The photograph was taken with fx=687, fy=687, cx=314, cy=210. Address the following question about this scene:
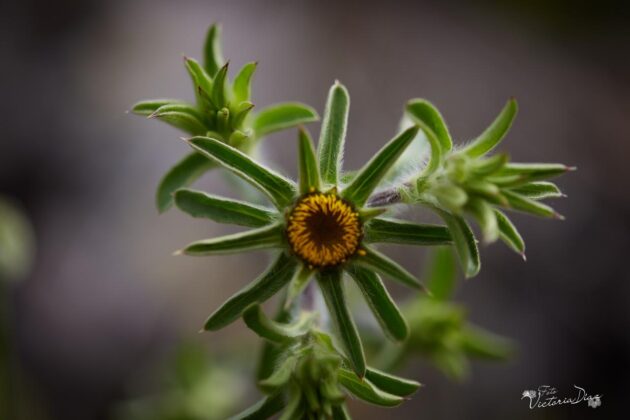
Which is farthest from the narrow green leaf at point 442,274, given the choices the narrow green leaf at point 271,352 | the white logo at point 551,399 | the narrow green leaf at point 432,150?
the narrow green leaf at point 432,150

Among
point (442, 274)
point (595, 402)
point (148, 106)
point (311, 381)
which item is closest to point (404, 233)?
point (311, 381)

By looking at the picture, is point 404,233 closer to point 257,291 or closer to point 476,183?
point 476,183

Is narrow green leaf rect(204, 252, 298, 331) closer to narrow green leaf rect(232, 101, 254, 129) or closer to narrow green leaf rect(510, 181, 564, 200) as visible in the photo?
narrow green leaf rect(232, 101, 254, 129)

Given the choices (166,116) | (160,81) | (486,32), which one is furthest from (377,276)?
(486,32)

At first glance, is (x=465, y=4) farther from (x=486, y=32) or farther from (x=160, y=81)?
(x=160, y=81)

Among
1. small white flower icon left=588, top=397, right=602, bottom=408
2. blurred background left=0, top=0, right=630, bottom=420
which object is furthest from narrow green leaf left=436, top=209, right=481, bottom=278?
blurred background left=0, top=0, right=630, bottom=420

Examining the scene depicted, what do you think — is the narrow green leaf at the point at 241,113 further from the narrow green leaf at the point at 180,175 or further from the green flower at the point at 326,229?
the green flower at the point at 326,229
